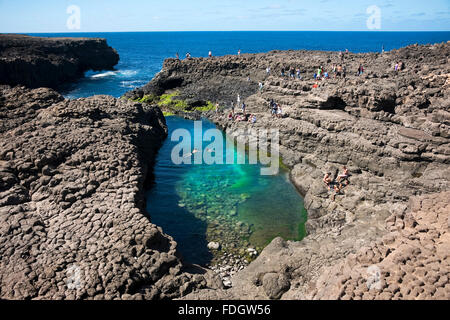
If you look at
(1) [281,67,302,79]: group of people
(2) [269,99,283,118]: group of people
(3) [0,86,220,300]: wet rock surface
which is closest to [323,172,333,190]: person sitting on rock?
(2) [269,99,283,118]: group of people

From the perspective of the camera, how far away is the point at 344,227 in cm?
1875

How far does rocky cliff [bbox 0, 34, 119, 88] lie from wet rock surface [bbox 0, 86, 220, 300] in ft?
129

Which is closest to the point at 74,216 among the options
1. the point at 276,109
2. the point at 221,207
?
the point at 221,207

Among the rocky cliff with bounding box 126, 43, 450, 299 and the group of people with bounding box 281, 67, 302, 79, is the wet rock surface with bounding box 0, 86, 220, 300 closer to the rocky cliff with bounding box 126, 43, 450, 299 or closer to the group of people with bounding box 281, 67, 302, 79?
the rocky cliff with bounding box 126, 43, 450, 299

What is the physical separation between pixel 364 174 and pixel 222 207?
10.7 meters

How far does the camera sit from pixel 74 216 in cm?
1617

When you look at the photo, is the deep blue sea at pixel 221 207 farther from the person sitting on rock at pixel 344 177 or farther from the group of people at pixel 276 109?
the group of people at pixel 276 109

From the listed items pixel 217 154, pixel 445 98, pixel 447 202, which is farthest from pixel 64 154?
pixel 445 98

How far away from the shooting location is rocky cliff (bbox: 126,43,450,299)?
1274cm

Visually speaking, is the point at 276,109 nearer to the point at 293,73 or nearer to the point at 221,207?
the point at 293,73

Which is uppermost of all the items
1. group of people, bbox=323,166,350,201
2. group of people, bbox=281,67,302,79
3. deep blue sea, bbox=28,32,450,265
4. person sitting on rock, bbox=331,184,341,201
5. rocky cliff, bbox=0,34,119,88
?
rocky cliff, bbox=0,34,119,88
